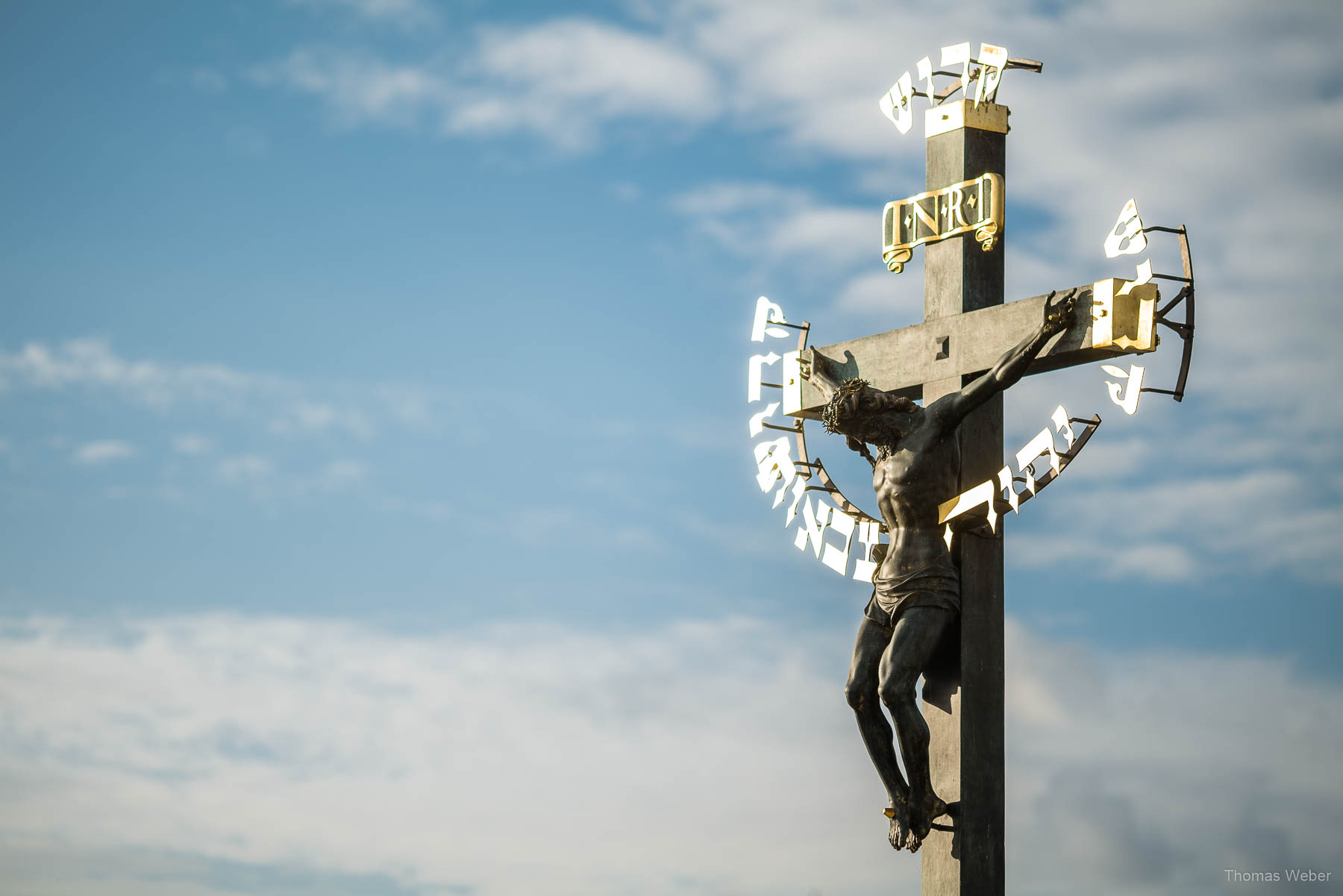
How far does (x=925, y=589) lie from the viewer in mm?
10562

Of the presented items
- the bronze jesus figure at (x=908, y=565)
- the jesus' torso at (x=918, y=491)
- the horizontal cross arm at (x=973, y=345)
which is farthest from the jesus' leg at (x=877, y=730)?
the horizontal cross arm at (x=973, y=345)

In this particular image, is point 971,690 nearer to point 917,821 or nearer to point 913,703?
point 913,703

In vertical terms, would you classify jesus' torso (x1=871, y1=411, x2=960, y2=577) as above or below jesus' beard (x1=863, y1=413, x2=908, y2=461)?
below

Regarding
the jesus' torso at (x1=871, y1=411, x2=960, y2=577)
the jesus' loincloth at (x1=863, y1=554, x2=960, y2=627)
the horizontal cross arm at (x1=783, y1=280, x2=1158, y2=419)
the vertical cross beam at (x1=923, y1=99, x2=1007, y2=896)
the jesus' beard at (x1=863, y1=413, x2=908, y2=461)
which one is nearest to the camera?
the horizontal cross arm at (x1=783, y1=280, x2=1158, y2=419)

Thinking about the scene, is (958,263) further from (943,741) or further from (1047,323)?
(943,741)

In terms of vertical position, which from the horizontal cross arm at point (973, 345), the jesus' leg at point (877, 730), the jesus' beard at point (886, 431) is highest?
the horizontal cross arm at point (973, 345)

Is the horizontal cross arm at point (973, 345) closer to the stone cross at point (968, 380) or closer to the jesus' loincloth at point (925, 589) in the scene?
the stone cross at point (968, 380)

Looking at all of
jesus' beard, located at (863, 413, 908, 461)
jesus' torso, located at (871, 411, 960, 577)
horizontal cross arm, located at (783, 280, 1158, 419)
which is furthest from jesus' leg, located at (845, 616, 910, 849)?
horizontal cross arm, located at (783, 280, 1158, 419)

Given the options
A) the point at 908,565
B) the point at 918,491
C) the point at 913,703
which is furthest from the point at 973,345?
the point at 913,703

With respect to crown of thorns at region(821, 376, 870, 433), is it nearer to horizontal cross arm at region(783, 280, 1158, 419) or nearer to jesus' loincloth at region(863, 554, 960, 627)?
horizontal cross arm at region(783, 280, 1158, 419)

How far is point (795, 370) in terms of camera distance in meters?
12.0

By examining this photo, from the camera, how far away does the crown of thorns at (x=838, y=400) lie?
36.0 feet

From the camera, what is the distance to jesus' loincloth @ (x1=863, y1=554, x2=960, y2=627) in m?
10.5

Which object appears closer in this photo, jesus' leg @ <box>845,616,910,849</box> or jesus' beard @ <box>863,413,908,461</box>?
jesus' leg @ <box>845,616,910,849</box>
